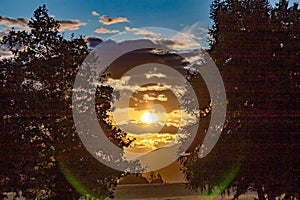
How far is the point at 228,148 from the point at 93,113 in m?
8.17

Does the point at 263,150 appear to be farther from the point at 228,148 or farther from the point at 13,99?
the point at 13,99

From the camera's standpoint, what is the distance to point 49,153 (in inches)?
1117

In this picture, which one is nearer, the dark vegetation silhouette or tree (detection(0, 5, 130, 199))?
the dark vegetation silhouette

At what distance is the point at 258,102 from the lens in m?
25.3

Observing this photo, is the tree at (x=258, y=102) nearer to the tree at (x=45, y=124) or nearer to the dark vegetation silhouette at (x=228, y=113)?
the dark vegetation silhouette at (x=228, y=113)

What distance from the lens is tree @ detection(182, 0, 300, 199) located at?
24.8 meters

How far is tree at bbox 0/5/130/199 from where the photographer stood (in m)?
27.2

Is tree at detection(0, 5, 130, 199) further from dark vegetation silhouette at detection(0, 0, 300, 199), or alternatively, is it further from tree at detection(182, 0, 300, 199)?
tree at detection(182, 0, 300, 199)

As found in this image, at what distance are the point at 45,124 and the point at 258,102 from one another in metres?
11.5

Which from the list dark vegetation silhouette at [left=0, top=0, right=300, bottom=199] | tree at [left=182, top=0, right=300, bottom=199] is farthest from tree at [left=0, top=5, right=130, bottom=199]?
tree at [left=182, top=0, right=300, bottom=199]

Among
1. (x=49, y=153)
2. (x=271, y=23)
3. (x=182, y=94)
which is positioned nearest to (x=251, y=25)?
(x=271, y=23)

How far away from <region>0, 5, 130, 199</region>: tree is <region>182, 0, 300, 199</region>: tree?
6336 millimetres

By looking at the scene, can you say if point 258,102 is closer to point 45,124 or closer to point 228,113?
point 228,113

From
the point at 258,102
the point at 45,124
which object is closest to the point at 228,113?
the point at 258,102
